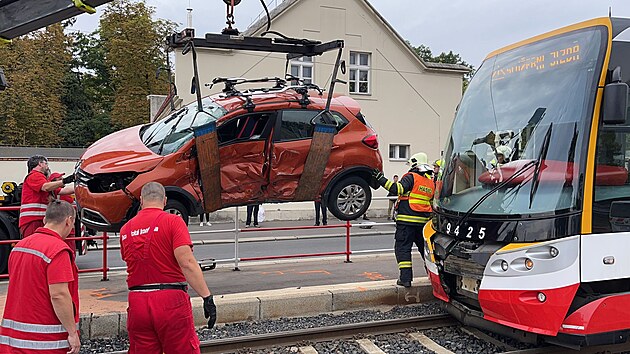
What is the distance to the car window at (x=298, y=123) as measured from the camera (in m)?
7.17

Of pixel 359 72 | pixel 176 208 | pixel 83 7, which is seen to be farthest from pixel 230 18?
pixel 359 72

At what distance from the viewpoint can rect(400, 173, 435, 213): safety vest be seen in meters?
7.95

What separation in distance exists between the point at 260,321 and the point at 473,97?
12.9ft

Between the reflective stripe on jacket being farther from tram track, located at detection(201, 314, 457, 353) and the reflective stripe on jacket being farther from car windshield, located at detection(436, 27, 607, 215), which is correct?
tram track, located at detection(201, 314, 457, 353)

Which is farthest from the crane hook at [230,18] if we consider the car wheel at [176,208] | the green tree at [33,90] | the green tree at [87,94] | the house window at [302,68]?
the green tree at [87,94]

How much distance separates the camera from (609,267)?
16.9 feet

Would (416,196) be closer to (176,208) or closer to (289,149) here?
(289,149)

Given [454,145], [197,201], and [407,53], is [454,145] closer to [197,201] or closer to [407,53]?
[197,201]

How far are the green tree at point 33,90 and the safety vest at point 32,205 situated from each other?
2712 cm

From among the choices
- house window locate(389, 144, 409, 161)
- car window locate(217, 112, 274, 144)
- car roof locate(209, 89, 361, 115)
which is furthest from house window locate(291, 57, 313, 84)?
car window locate(217, 112, 274, 144)

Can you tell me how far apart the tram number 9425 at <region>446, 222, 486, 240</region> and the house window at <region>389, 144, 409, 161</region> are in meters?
17.2

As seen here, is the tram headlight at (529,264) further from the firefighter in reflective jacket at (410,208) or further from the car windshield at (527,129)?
the firefighter in reflective jacket at (410,208)

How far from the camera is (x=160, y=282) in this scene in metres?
4.34

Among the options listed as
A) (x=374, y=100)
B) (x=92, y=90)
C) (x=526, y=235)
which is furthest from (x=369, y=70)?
(x=92, y=90)
